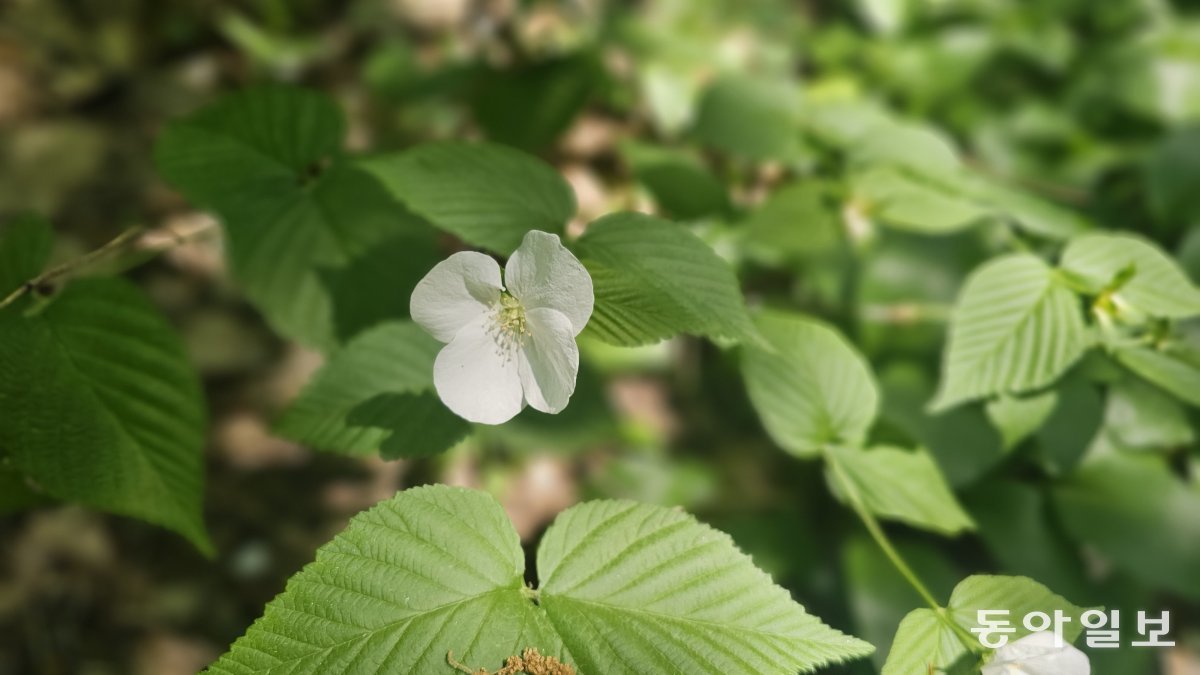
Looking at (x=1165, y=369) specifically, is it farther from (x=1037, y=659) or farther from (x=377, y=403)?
(x=377, y=403)

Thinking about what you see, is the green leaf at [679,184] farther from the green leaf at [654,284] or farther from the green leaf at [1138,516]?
the green leaf at [1138,516]

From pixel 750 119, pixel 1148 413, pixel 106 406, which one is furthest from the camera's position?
pixel 750 119

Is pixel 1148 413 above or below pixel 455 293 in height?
below

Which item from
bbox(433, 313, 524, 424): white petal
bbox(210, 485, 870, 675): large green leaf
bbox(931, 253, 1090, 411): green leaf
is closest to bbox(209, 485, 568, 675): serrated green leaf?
bbox(210, 485, 870, 675): large green leaf

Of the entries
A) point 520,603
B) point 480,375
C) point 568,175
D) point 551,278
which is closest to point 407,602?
point 520,603

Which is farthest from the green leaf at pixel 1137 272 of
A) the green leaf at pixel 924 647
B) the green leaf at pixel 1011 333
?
the green leaf at pixel 924 647

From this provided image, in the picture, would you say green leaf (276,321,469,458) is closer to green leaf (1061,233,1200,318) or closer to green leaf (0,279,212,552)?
green leaf (0,279,212,552)
